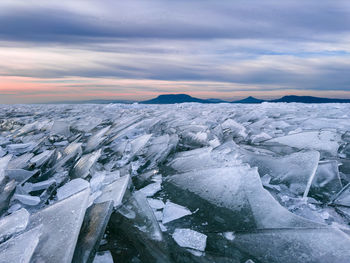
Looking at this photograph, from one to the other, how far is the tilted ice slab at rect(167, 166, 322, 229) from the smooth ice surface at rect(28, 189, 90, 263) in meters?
0.74

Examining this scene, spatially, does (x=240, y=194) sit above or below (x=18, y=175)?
above

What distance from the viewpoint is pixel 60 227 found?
1.07m

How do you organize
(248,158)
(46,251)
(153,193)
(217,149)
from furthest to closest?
1. (217,149)
2. (248,158)
3. (153,193)
4. (46,251)

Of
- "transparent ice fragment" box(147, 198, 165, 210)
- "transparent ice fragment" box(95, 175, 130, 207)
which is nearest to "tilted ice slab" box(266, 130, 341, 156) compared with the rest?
"transparent ice fragment" box(147, 198, 165, 210)

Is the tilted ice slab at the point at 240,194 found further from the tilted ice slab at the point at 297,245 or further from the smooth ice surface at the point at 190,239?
A: the smooth ice surface at the point at 190,239

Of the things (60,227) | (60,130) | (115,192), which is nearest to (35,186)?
(115,192)

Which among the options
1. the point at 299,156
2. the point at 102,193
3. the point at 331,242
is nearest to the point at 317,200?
the point at 299,156

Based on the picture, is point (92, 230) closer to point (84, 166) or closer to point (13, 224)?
point (13, 224)

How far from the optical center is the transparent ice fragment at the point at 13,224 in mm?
1078

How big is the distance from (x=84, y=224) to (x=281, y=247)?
38.6 inches

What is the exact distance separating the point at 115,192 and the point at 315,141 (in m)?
2.16

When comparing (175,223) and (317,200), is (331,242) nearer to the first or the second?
(317,200)

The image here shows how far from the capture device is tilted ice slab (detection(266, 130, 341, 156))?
2287 mm

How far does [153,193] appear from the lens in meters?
1.62
